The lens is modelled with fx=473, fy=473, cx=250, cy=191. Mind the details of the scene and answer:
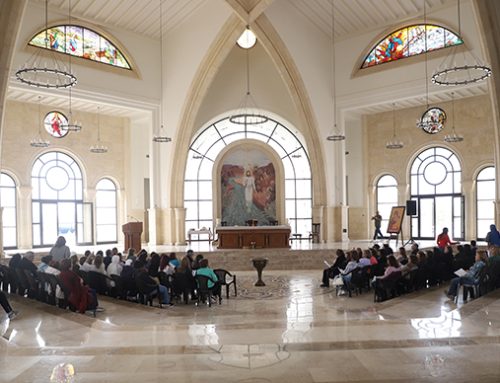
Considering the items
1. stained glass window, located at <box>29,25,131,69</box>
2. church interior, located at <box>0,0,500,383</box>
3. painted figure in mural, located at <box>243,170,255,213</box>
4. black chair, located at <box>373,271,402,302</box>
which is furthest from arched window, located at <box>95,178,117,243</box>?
black chair, located at <box>373,271,402,302</box>

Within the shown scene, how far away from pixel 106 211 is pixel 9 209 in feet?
14.4

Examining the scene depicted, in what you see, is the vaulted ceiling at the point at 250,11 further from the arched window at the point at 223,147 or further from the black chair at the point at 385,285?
the black chair at the point at 385,285

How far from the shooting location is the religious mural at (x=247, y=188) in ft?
76.5

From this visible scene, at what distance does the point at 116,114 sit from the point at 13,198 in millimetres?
5783

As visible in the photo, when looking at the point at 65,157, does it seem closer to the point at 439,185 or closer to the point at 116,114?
the point at 116,114

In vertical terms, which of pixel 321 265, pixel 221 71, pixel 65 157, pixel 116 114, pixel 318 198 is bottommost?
pixel 321 265

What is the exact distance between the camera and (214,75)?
19.2 metres

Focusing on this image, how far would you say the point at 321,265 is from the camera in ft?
52.3

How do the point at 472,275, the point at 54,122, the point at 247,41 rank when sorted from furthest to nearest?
the point at 247,41
the point at 54,122
the point at 472,275

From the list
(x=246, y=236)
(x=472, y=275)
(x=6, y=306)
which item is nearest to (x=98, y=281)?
(x=6, y=306)

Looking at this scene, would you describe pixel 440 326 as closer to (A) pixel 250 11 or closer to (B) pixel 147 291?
(B) pixel 147 291

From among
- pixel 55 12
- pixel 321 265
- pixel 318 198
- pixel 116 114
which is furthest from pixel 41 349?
pixel 116 114

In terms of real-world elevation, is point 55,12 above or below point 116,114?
above

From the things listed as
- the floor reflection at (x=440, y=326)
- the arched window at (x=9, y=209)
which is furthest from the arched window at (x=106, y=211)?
the floor reflection at (x=440, y=326)
